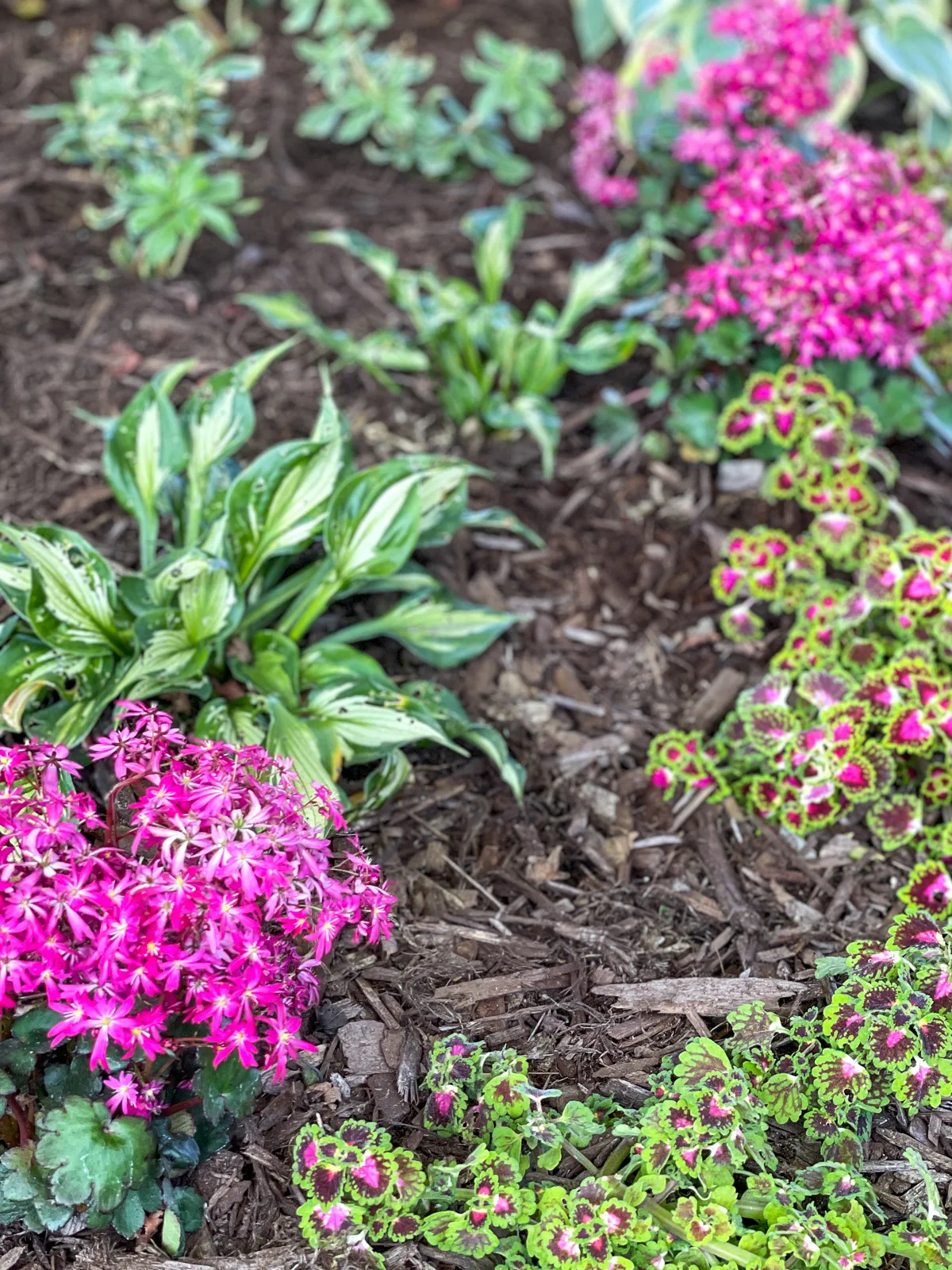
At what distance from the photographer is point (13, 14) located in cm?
458

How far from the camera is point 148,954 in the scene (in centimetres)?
168

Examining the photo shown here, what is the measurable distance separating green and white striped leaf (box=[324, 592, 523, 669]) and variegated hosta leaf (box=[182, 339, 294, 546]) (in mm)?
414

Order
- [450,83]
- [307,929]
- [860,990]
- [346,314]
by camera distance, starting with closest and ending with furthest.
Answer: [307,929], [860,990], [346,314], [450,83]

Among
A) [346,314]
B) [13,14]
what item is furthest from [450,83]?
[13,14]

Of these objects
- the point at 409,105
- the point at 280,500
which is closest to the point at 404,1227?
the point at 280,500

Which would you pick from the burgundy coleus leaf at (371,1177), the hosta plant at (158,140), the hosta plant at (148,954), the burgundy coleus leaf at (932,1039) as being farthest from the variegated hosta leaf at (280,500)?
the burgundy coleus leaf at (932,1039)

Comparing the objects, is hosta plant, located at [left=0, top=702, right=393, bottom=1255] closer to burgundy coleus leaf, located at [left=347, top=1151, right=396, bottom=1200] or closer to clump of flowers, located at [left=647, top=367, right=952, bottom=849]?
burgundy coleus leaf, located at [left=347, top=1151, right=396, bottom=1200]

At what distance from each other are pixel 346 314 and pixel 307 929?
2.23 m

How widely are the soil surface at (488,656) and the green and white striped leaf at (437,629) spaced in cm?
15

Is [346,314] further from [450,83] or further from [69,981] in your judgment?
[69,981]

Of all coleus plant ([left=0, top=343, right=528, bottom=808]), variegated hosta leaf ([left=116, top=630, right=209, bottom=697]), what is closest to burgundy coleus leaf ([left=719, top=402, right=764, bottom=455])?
coleus plant ([left=0, top=343, right=528, bottom=808])

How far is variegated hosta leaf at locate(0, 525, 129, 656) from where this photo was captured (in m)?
2.28

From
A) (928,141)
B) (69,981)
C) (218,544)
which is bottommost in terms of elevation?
(69,981)

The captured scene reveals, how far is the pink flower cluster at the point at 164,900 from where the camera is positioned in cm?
166
